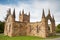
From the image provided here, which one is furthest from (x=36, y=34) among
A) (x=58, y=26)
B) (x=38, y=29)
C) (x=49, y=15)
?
(x=58, y=26)

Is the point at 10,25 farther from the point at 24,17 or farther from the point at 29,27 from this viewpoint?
the point at 24,17

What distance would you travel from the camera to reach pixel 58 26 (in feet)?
96.8

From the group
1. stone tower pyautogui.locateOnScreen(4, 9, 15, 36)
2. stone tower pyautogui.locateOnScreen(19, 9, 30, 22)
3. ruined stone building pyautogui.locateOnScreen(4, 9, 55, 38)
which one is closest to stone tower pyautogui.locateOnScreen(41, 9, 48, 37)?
ruined stone building pyautogui.locateOnScreen(4, 9, 55, 38)

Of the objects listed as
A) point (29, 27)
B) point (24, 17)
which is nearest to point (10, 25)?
point (29, 27)

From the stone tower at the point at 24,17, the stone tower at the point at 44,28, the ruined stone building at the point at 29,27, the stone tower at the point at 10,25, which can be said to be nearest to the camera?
the stone tower at the point at 44,28

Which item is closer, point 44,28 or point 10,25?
point 44,28

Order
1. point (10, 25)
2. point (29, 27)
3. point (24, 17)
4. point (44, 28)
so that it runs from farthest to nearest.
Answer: point (24, 17), point (29, 27), point (10, 25), point (44, 28)

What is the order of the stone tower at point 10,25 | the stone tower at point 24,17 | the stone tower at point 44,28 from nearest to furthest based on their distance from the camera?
the stone tower at point 44,28 → the stone tower at point 10,25 → the stone tower at point 24,17

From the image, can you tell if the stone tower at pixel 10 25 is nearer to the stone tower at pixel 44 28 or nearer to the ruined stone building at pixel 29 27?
the ruined stone building at pixel 29 27

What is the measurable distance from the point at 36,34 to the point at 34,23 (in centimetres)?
189

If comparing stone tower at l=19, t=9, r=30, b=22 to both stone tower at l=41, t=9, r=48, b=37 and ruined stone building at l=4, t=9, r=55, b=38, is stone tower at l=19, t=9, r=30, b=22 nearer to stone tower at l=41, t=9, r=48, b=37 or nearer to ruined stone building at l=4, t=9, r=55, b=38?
ruined stone building at l=4, t=9, r=55, b=38

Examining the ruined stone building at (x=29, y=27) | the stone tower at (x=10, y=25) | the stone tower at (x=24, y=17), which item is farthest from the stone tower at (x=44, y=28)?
the stone tower at (x=10, y=25)

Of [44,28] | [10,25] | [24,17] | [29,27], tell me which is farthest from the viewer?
[24,17]

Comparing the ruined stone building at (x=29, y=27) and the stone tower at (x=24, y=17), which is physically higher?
the stone tower at (x=24, y=17)
